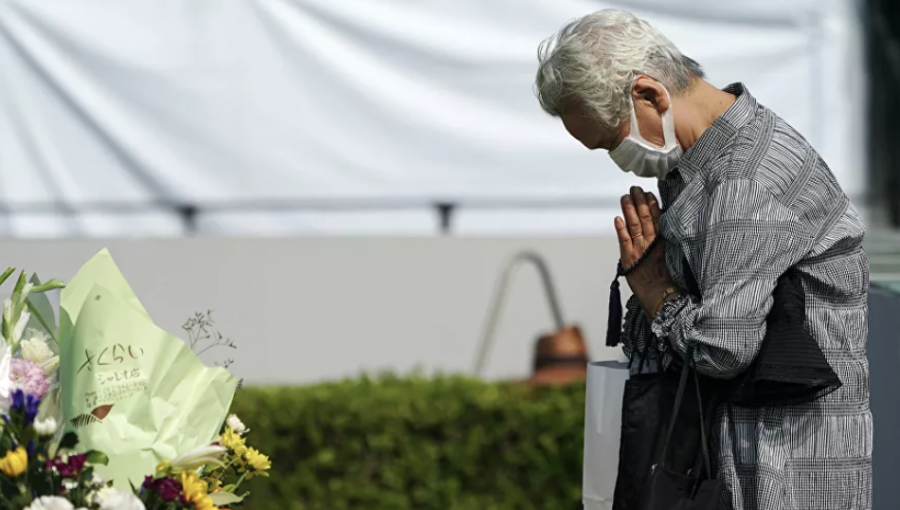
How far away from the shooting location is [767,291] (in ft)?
6.64

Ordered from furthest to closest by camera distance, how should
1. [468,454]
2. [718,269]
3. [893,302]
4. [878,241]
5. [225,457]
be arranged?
[878,241]
[468,454]
[893,302]
[718,269]
[225,457]

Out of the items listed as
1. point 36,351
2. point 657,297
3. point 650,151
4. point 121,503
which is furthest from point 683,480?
point 36,351

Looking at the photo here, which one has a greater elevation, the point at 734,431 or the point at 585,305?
the point at 585,305

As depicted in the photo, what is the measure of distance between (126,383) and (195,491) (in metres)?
0.20

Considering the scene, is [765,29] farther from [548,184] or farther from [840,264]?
[840,264]

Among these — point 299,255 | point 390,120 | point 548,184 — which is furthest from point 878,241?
point 299,255

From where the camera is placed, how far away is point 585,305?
498 centimetres

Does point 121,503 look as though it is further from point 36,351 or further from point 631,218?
point 631,218

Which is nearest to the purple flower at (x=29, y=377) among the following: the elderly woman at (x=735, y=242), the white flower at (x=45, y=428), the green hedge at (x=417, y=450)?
the white flower at (x=45, y=428)

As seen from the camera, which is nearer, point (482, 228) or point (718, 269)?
point (718, 269)

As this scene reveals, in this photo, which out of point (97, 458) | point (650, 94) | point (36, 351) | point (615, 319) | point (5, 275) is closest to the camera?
point (97, 458)

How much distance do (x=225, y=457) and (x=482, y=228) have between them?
3.28m

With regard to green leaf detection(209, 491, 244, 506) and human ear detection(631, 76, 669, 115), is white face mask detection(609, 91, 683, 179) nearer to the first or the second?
human ear detection(631, 76, 669, 115)

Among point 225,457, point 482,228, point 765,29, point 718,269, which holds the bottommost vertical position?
point 225,457
